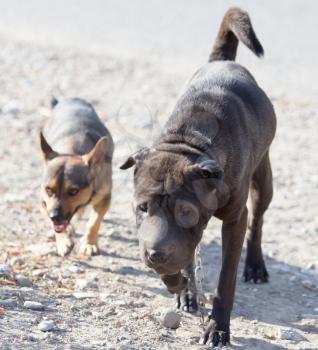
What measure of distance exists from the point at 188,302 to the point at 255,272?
41.0 inches

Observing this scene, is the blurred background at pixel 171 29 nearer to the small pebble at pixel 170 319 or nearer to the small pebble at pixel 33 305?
the small pebble at pixel 170 319

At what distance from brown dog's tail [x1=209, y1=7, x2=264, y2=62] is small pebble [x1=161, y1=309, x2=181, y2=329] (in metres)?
2.35

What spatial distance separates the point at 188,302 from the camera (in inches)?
260

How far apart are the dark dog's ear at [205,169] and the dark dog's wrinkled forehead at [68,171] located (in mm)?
2699

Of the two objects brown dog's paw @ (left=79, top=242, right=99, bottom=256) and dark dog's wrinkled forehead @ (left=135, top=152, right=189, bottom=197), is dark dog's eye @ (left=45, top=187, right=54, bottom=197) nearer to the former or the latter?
brown dog's paw @ (left=79, top=242, right=99, bottom=256)

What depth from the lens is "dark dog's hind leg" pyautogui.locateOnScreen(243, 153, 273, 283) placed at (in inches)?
294

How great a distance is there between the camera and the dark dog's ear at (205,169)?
17.4 feet

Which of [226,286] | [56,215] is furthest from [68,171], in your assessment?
[226,286]

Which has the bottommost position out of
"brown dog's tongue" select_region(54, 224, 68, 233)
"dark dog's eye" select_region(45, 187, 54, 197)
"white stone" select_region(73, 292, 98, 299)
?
"white stone" select_region(73, 292, 98, 299)

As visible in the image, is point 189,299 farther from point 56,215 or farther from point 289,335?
point 56,215

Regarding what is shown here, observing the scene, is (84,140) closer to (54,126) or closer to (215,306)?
(54,126)

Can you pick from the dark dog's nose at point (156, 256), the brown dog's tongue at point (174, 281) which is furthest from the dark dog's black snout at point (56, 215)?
the dark dog's nose at point (156, 256)

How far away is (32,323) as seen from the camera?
18.7ft

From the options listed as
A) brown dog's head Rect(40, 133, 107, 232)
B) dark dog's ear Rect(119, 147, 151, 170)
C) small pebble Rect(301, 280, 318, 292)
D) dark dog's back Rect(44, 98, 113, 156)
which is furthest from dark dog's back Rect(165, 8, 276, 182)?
dark dog's back Rect(44, 98, 113, 156)
